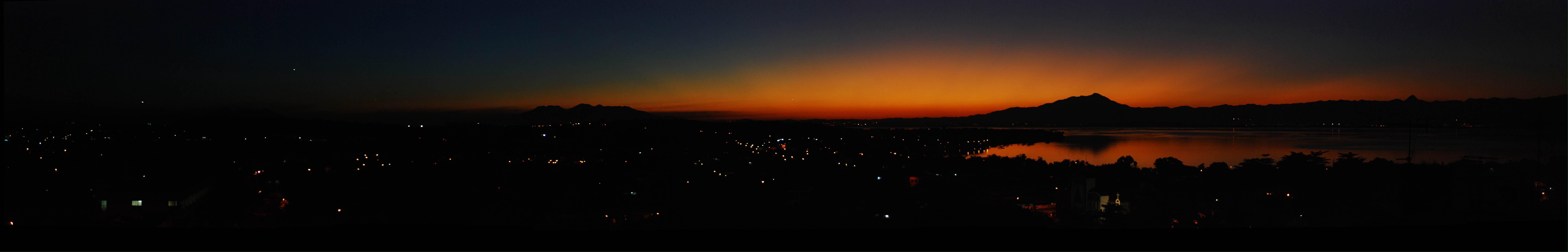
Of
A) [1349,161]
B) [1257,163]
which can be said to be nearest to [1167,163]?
[1257,163]

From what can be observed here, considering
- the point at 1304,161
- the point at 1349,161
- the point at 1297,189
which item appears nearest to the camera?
the point at 1297,189

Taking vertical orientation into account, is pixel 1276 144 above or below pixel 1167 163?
above

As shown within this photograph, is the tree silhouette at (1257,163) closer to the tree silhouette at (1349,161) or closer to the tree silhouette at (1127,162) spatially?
the tree silhouette at (1349,161)

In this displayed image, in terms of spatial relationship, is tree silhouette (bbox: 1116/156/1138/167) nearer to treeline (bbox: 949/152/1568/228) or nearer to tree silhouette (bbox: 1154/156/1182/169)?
treeline (bbox: 949/152/1568/228)

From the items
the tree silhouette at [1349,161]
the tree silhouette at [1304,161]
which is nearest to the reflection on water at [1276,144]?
the tree silhouette at [1349,161]

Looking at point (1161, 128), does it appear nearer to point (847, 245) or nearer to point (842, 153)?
point (842, 153)

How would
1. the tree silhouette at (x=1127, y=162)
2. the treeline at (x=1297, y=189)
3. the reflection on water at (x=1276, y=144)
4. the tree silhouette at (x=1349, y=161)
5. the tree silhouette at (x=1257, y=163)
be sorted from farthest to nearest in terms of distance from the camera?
the tree silhouette at (x=1127, y=162) < the tree silhouette at (x=1257, y=163) < the tree silhouette at (x=1349, y=161) < the reflection on water at (x=1276, y=144) < the treeline at (x=1297, y=189)

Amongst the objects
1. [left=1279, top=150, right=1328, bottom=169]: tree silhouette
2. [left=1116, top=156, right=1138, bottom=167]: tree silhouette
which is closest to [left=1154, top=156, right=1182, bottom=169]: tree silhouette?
[left=1116, top=156, right=1138, bottom=167]: tree silhouette

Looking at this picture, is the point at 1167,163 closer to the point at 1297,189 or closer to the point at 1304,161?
the point at 1304,161

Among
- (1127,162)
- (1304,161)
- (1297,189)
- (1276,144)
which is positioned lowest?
(1297,189)
